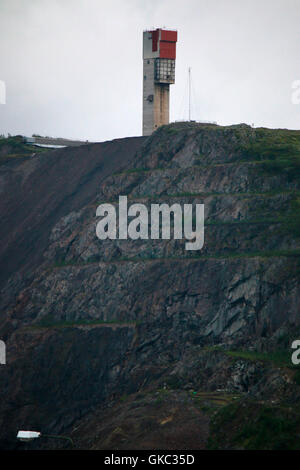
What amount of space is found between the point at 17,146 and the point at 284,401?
8548 cm

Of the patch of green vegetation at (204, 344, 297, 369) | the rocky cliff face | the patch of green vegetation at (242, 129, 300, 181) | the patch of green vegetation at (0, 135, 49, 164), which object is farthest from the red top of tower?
the patch of green vegetation at (204, 344, 297, 369)

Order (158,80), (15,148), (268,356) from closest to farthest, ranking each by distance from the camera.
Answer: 1. (268,356)
2. (158,80)
3. (15,148)

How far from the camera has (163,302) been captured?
109438 mm

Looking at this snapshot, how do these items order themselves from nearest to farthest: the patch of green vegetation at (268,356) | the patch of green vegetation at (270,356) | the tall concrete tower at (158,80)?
the patch of green vegetation at (268,356) < the patch of green vegetation at (270,356) < the tall concrete tower at (158,80)

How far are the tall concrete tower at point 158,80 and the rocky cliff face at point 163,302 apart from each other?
12.1 metres

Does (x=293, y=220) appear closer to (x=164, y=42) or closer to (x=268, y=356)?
(x=268, y=356)

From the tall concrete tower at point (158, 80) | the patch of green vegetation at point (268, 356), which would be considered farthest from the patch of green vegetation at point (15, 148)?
the patch of green vegetation at point (268, 356)

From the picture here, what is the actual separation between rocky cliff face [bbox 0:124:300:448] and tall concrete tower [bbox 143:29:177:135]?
12.1 meters

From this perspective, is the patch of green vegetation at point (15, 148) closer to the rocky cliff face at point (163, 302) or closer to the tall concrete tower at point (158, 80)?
the tall concrete tower at point (158, 80)

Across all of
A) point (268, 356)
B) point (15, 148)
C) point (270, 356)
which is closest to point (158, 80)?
point (15, 148)

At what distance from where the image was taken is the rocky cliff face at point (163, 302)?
316 feet

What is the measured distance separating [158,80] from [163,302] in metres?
41.8

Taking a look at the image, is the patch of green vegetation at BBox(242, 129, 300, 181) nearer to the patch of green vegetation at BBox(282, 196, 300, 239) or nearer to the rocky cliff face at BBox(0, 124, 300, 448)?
the rocky cliff face at BBox(0, 124, 300, 448)
